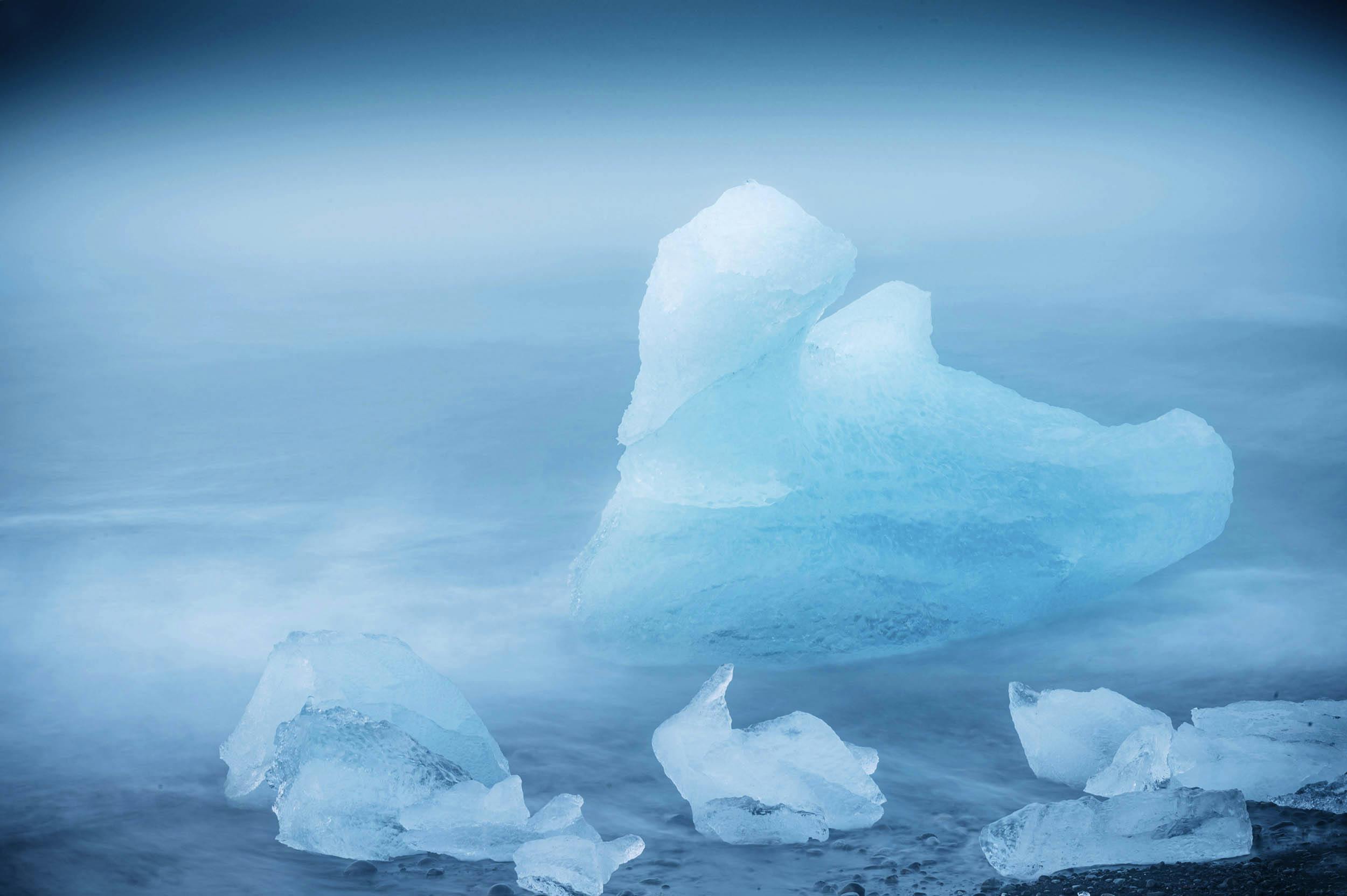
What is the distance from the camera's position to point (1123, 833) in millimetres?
2553

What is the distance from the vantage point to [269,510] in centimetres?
489

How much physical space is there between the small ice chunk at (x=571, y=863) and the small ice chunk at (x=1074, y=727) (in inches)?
38.0

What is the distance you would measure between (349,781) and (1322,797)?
202 cm

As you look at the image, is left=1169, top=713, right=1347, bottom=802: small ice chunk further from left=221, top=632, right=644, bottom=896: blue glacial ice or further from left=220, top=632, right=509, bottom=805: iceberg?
left=220, top=632, right=509, bottom=805: iceberg

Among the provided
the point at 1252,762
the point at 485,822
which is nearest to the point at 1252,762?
the point at 1252,762

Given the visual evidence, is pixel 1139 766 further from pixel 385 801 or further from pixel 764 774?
pixel 385 801

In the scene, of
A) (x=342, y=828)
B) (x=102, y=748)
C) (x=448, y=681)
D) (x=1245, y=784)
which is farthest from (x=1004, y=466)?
(x=102, y=748)

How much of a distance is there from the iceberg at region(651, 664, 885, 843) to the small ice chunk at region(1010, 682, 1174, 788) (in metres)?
0.36

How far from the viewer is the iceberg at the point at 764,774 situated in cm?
270

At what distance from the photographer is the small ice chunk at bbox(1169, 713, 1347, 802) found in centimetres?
275

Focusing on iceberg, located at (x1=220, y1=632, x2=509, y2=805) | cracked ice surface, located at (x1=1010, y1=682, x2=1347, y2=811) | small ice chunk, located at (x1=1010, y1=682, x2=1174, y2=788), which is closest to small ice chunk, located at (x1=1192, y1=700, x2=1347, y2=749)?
cracked ice surface, located at (x1=1010, y1=682, x2=1347, y2=811)

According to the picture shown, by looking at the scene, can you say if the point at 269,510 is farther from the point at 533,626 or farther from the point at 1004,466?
the point at 1004,466

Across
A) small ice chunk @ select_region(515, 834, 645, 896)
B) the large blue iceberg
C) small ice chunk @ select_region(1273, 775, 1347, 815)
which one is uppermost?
the large blue iceberg

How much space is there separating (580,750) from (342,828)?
0.68 m
